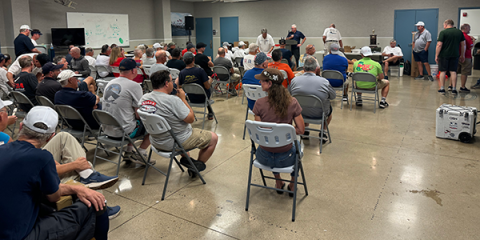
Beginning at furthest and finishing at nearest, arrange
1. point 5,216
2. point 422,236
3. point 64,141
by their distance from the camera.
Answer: point 64,141 < point 422,236 < point 5,216

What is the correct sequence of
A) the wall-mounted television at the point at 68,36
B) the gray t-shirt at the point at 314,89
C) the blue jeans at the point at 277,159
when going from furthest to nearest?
the wall-mounted television at the point at 68,36
the gray t-shirt at the point at 314,89
the blue jeans at the point at 277,159

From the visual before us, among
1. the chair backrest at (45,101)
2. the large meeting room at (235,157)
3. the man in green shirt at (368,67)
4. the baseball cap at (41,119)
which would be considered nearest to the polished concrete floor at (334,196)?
the large meeting room at (235,157)

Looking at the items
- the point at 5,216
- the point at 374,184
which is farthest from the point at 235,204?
the point at 5,216

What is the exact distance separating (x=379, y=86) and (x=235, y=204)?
4642 millimetres

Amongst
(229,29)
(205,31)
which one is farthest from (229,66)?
(205,31)

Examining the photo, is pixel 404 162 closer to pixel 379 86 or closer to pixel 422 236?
pixel 422 236

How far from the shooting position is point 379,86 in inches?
261

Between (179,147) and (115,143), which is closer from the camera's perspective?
(179,147)

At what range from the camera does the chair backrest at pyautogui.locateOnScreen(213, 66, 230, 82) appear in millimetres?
7328

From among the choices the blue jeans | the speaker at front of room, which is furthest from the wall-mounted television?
the blue jeans

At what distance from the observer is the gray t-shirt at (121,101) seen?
376 cm

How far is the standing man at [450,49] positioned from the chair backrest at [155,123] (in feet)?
22.7

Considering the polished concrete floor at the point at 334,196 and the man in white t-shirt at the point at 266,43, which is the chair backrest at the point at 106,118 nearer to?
the polished concrete floor at the point at 334,196

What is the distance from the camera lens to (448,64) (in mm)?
7727
